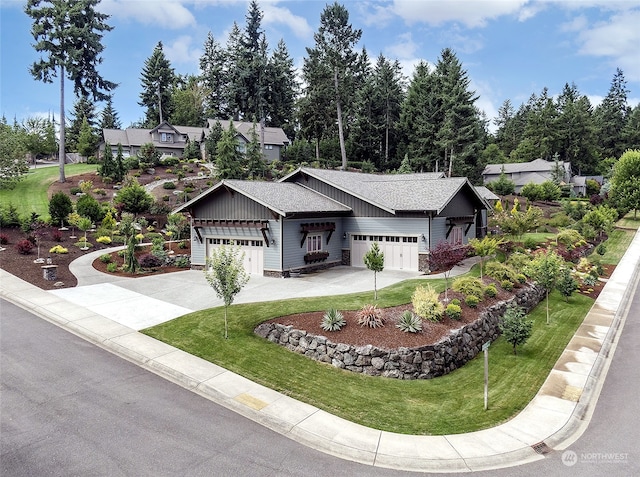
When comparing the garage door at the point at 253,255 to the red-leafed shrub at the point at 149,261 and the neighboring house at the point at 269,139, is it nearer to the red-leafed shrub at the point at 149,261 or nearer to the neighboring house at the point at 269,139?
the red-leafed shrub at the point at 149,261

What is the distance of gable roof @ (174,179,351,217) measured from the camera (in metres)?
22.9

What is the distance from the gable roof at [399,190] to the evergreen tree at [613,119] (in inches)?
3144

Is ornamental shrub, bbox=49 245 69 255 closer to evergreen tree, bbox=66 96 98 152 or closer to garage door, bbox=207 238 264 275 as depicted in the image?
garage door, bbox=207 238 264 275

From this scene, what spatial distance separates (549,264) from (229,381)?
47.5 ft

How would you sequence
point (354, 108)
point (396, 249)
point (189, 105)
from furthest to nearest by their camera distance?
point (189, 105) < point (354, 108) < point (396, 249)

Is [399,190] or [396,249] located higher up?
[399,190]

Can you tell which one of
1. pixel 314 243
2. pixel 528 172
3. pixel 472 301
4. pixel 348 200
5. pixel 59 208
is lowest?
pixel 472 301

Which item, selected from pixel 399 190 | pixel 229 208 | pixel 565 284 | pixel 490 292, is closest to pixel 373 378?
pixel 490 292

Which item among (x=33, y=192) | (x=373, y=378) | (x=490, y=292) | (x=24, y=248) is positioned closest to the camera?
(x=373, y=378)

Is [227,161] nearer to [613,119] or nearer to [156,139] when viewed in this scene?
[156,139]

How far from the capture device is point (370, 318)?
13.8 meters

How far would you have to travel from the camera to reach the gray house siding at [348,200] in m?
25.5

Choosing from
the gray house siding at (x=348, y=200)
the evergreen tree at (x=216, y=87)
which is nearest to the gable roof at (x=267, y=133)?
the evergreen tree at (x=216, y=87)

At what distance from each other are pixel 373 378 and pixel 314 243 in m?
13.9
